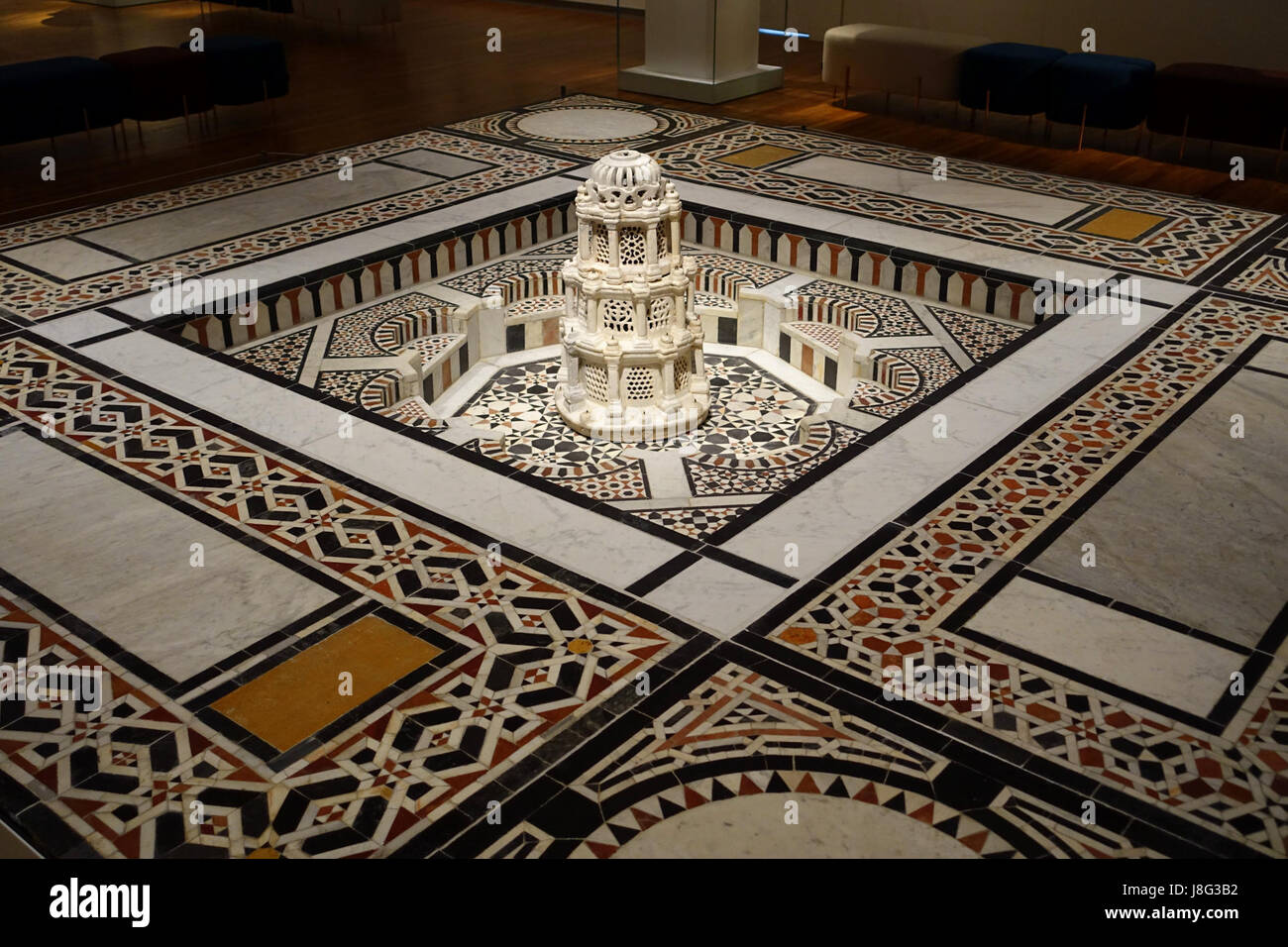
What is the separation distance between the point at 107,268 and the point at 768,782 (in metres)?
3.15

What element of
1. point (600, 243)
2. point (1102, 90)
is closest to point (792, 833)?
point (600, 243)

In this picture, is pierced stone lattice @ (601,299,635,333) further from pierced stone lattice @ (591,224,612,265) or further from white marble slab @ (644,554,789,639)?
white marble slab @ (644,554,789,639)

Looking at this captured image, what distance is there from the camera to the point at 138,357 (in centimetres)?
337

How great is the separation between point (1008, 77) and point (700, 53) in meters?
1.57

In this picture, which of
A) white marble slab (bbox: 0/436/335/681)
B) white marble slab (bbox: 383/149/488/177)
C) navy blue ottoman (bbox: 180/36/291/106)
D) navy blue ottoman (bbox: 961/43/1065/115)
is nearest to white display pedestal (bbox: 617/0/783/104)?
navy blue ottoman (bbox: 961/43/1065/115)

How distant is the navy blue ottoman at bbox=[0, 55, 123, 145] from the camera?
5215 millimetres

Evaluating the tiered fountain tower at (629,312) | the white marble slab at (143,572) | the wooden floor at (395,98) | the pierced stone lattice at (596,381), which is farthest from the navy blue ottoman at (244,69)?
the white marble slab at (143,572)

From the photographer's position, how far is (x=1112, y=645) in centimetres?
216

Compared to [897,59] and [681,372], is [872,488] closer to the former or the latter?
[681,372]

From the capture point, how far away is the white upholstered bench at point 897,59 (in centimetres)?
602

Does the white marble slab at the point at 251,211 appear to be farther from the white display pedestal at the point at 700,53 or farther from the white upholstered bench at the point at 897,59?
the white upholstered bench at the point at 897,59

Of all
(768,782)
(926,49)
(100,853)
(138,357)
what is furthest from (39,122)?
(768,782)

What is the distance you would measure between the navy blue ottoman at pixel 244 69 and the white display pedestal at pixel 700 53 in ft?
5.85

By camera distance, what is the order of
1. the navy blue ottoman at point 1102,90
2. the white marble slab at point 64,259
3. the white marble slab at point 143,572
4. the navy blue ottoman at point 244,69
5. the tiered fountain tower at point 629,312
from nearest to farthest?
the white marble slab at point 143,572 < the tiered fountain tower at point 629,312 < the white marble slab at point 64,259 < the navy blue ottoman at point 1102,90 < the navy blue ottoman at point 244,69
